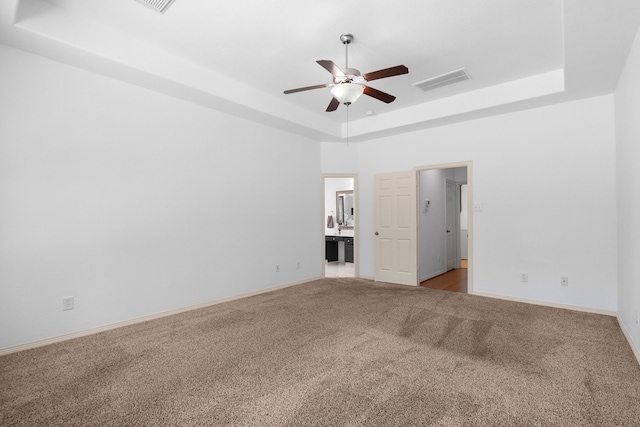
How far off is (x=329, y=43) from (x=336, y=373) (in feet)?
10.3

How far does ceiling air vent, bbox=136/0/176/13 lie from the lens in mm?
2691

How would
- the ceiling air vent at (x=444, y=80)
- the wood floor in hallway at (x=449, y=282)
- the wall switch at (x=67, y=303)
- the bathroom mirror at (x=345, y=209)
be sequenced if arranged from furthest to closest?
the bathroom mirror at (x=345, y=209)
the wood floor in hallway at (x=449, y=282)
the ceiling air vent at (x=444, y=80)
the wall switch at (x=67, y=303)

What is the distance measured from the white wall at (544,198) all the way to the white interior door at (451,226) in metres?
2.44

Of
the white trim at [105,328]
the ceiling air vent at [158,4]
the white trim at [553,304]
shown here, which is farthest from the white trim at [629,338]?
the ceiling air vent at [158,4]

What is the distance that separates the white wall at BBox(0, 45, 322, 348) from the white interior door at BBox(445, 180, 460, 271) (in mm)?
4298

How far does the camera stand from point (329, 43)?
334 cm

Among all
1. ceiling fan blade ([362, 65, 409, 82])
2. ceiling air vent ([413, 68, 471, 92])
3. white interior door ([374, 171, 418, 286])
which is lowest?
white interior door ([374, 171, 418, 286])

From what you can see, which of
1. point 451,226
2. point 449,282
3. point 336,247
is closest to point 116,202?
point 449,282

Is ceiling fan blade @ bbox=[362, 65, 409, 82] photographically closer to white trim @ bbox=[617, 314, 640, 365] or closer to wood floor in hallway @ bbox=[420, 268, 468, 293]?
white trim @ bbox=[617, 314, 640, 365]

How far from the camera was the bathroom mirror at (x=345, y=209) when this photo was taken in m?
8.75

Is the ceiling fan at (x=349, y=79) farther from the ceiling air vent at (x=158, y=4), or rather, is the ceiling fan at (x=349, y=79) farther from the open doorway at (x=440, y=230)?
the open doorway at (x=440, y=230)

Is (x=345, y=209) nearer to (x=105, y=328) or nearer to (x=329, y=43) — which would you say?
(x=329, y=43)

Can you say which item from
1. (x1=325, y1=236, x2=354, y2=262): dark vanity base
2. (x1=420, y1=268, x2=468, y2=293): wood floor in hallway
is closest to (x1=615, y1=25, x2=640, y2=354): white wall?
(x1=420, y1=268, x2=468, y2=293): wood floor in hallway

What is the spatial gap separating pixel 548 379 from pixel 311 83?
4021mm
